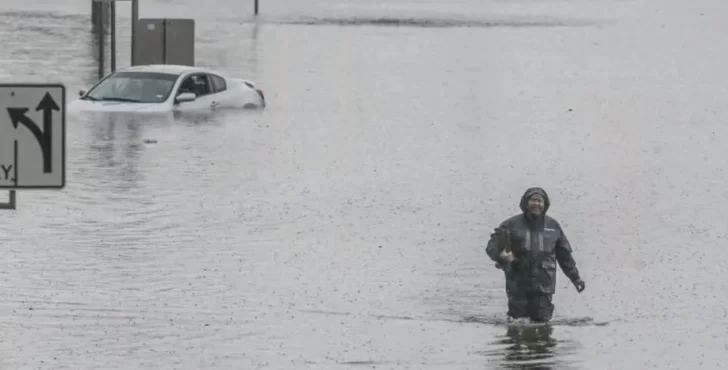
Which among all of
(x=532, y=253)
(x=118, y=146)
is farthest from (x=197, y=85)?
(x=532, y=253)

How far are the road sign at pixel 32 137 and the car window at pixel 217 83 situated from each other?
25429mm

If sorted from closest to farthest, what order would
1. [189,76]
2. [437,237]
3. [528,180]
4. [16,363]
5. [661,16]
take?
1. [16,363]
2. [437,237]
3. [528,180]
4. [189,76]
5. [661,16]

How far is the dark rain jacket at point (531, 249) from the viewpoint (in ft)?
54.9

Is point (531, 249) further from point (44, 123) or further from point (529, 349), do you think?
point (44, 123)

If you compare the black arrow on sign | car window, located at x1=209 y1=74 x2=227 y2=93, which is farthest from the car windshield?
the black arrow on sign

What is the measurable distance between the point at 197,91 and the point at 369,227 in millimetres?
14878

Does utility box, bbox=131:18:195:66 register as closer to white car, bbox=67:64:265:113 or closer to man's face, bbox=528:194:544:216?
white car, bbox=67:64:265:113

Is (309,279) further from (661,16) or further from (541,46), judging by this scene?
(661,16)

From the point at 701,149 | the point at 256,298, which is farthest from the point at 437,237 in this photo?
the point at 701,149

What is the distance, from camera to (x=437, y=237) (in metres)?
23.0

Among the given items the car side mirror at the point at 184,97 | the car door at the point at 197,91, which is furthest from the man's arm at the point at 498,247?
the car door at the point at 197,91

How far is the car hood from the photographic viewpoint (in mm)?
36812

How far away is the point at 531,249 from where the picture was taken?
55.0 feet

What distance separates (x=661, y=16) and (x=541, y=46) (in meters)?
34.7
